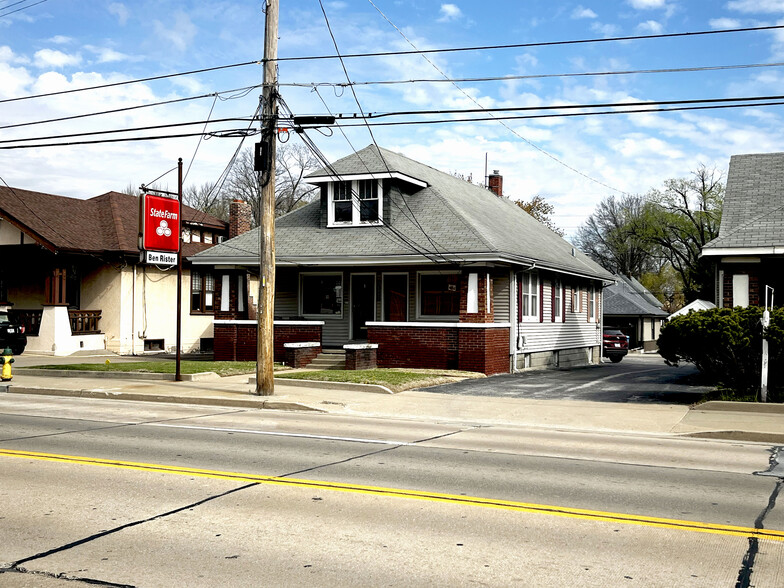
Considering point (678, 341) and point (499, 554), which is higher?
point (678, 341)

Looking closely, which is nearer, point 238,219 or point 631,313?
point 238,219

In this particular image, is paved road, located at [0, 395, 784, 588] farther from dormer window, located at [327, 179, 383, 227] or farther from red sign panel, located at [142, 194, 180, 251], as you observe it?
dormer window, located at [327, 179, 383, 227]

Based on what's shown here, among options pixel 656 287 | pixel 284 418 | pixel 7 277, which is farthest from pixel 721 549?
pixel 656 287

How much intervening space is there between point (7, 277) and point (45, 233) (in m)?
5.33

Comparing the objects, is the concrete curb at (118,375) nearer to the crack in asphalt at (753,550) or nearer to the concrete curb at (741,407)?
the concrete curb at (741,407)

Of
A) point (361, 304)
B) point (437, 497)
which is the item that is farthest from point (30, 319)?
point (437, 497)

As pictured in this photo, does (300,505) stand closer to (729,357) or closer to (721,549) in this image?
(721,549)

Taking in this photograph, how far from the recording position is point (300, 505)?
25.3 feet

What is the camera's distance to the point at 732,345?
53.2 ft

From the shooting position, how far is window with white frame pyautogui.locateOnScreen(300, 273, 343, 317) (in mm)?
28141

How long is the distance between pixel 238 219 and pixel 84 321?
332 inches

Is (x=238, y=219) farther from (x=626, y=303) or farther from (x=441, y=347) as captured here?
(x=626, y=303)

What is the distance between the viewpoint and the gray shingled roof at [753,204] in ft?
65.1

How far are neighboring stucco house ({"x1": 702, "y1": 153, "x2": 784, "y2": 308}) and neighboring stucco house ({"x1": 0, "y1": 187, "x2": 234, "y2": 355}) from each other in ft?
72.4
